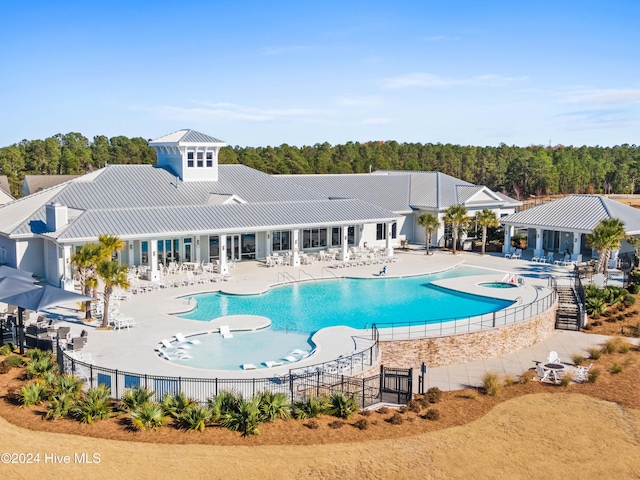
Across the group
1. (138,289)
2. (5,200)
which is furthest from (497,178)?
(138,289)

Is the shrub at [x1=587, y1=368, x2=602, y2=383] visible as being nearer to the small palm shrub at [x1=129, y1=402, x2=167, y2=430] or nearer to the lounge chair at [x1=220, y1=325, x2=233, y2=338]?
the lounge chair at [x1=220, y1=325, x2=233, y2=338]

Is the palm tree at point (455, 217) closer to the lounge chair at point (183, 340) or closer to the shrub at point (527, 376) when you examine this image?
the shrub at point (527, 376)

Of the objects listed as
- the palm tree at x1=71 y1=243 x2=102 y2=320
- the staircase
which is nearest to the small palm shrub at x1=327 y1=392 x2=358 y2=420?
the palm tree at x1=71 y1=243 x2=102 y2=320

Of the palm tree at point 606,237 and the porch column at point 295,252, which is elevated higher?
the palm tree at point 606,237

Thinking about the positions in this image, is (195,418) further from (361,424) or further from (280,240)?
(280,240)

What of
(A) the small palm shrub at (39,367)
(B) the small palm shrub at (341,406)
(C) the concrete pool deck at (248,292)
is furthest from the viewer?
(C) the concrete pool deck at (248,292)

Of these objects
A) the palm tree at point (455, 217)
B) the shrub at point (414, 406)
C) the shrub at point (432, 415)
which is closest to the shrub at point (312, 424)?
the shrub at point (414, 406)

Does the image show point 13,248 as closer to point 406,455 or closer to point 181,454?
point 181,454
